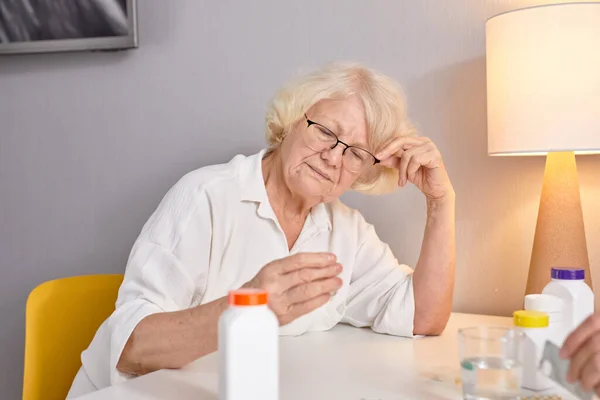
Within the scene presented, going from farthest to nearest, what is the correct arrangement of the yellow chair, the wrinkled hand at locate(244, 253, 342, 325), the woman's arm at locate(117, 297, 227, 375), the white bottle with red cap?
the yellow chair → the woman's arm at locate(117, 297, 227, 375) → the wrinkled hand at locate(244, 253, 342, 325) → the white bottle with red cap

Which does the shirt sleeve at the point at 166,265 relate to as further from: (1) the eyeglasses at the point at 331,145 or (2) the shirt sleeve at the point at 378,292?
(2) the shirt sleeve at the point at 378,292

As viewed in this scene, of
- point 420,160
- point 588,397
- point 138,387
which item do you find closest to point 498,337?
point 588,397

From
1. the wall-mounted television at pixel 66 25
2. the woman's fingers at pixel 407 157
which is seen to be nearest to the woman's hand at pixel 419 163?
the woman's fingers at pixel 407 157

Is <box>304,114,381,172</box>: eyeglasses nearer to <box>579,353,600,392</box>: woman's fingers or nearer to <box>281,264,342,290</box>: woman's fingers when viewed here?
<box>281,264,342,290</box>: woman's fingers

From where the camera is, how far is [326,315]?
1.52 metres

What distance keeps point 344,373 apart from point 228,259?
41cm

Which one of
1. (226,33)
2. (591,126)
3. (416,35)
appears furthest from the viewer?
(226,33)

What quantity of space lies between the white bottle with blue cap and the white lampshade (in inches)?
13.2

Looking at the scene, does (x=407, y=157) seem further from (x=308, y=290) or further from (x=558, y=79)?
(x=308, y=290)

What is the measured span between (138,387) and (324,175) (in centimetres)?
60

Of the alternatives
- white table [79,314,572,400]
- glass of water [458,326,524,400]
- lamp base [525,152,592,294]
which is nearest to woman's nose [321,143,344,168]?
white table [79,314,572,400]

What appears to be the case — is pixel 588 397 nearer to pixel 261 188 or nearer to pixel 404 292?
pixel 404 292

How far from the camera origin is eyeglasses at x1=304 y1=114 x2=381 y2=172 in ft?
4.70

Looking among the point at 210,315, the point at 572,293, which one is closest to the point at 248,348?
the point at 210,315
